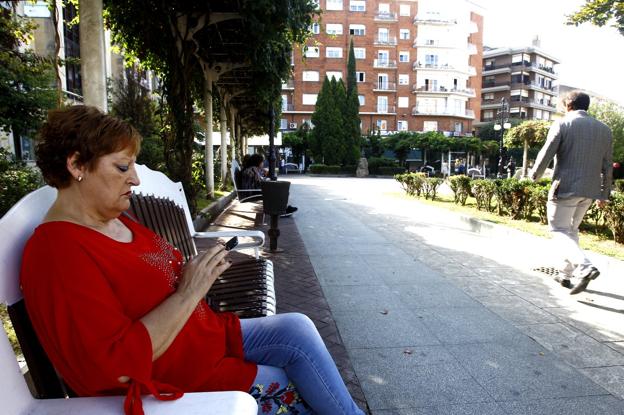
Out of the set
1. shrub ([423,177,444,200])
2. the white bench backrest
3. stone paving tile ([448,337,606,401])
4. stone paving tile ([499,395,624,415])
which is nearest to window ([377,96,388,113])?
shrub ([423,177,444,200])

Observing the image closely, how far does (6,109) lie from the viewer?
9.93 m

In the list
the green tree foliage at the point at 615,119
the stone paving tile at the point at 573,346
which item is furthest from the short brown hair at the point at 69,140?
the green tree foliage at the point at 615,119

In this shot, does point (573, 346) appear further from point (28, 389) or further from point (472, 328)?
point (28, 389)

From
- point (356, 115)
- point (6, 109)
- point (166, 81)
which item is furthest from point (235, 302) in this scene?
point (356, 115)

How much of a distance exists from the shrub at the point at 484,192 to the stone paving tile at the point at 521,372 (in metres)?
8.24

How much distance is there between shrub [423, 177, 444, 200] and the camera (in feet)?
49.3

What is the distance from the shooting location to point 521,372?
9.89ft

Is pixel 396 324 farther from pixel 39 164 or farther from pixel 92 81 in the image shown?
pixel 92 81

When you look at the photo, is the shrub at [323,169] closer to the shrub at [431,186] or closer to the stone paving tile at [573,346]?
the shrub at [431,186]

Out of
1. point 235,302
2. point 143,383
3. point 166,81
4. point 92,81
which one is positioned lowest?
point 235,302

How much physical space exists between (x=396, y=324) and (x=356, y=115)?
1766 inches

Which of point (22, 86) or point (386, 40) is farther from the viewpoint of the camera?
point (386, 40)

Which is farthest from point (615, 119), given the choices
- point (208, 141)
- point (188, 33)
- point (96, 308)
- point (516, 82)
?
point (96, 308)

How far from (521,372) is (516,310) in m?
1.35
